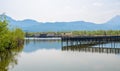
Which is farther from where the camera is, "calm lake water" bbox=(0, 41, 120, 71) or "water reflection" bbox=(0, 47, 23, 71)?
"water reflection" bbox=(0, 47, 23, 71)

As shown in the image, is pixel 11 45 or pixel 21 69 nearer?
pixel 21 69

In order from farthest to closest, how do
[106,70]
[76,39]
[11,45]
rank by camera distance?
[76,39], [11,45], [106,70]

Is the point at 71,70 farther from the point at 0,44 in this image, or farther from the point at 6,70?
the point at 0,44

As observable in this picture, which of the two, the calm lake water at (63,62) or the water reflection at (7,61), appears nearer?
the calm lake water at (63,62)

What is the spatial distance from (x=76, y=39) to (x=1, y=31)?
84.1ft

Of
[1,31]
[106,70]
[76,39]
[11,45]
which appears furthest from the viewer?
[76,39]

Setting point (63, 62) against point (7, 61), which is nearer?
point (63, 62)

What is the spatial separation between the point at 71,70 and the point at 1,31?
45.8 feet

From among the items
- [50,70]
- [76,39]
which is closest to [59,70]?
[50,70]

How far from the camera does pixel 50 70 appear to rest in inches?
795

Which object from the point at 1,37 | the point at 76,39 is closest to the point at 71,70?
→ the point at 1,37

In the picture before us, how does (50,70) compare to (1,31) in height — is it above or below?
below

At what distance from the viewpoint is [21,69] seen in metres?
20.6

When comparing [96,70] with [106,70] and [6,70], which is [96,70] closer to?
[106,70]
